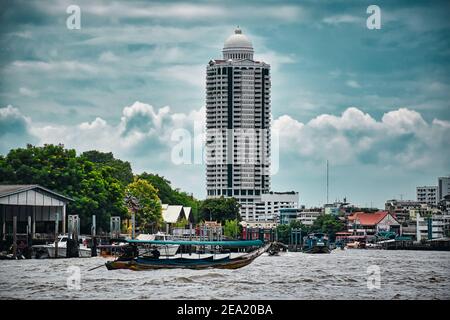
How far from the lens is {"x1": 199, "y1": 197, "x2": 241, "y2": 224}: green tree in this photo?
185375 millimetres

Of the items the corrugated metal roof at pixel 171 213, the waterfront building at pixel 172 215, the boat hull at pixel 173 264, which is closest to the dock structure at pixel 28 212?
the boat hull at pixel 173 264

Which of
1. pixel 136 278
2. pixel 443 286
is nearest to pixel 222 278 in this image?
pixel 136 278

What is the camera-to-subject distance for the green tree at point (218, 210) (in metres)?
185

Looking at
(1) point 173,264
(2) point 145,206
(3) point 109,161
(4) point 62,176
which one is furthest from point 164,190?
(1) point 173,264

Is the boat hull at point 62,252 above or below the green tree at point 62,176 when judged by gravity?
below

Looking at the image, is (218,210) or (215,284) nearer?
(215,284)

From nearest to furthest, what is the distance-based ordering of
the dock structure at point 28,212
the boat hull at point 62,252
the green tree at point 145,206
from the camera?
the dock structure at point 28,212
the boat hull at point 62,252
the green tree at point 145,206

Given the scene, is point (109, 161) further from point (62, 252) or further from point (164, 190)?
point (62, 252)

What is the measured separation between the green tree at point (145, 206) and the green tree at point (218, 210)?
4208cm

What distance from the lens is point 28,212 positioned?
103m

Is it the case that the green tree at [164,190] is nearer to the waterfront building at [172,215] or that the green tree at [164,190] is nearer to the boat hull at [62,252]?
the waterfront building at [172,215]

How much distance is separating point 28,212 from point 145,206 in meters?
35.7

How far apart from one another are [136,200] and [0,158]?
78.6 ft
